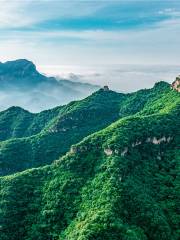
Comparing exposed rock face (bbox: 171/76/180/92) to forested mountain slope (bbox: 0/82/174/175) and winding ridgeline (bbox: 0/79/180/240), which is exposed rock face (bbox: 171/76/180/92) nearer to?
forested mountain slope (bbox: 0/82/174/175)

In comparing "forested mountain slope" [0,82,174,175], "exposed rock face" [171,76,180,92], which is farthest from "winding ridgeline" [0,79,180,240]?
"forested mountain slope" [0,82,174,175]

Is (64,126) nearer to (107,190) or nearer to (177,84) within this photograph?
(177,84)

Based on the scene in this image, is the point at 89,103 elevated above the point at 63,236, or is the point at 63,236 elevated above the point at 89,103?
the point at 89,103

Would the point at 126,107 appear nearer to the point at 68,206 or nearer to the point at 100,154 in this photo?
the point at 100,154

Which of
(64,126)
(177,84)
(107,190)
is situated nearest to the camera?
(107,190)

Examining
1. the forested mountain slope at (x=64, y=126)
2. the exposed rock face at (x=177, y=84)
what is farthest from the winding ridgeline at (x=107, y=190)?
the forested mountain slope at (x=64, y=126)

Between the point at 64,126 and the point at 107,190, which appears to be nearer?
the point at 107,190

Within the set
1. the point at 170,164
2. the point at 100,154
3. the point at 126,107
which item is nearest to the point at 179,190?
the point at 170,164

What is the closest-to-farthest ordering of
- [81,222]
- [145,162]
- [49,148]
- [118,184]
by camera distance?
[81,222] < [118,184] < [145,162] < [49,148]

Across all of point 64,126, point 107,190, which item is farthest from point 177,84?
point 107,190
